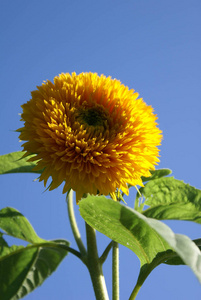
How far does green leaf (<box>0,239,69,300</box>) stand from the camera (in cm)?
167

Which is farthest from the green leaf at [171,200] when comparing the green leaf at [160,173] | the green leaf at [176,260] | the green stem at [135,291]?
the green stem at [135,291]

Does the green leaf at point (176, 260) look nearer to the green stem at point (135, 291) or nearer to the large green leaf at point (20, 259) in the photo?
the green stem at point (135, 291)

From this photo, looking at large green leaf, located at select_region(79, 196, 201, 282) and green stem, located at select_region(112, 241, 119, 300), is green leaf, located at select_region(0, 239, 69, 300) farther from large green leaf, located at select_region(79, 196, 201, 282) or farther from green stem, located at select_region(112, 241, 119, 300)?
large green leaf, located at select_region(79, 196, 201, 282)

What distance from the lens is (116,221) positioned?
124 cm

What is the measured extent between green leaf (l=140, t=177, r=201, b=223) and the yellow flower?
8.4 inches

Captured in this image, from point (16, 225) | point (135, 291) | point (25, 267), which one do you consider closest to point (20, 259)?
point (25, 267)

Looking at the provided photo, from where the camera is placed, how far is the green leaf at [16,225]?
5.31 ft

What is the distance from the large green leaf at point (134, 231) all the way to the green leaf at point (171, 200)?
0.86ft

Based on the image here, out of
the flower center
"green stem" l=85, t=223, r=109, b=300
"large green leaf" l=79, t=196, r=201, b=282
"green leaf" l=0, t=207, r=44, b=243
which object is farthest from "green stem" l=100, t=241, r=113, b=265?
the flower center

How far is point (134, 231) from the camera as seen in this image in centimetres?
130

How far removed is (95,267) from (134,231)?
27 cm

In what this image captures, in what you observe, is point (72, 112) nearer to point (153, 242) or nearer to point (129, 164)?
point (129, 164)

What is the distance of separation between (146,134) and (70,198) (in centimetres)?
51

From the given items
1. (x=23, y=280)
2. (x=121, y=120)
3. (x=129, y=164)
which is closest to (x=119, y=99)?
(x=121, y=120)
